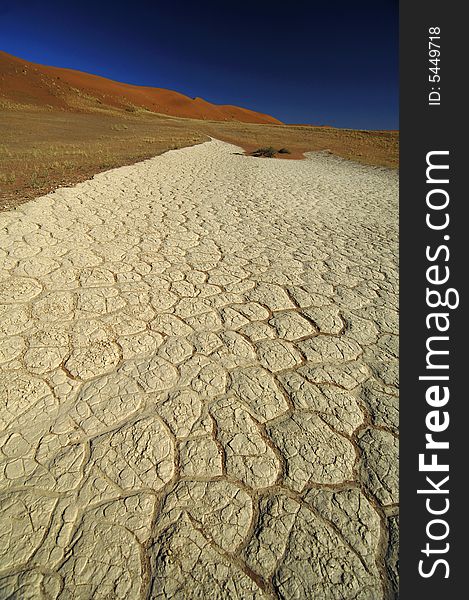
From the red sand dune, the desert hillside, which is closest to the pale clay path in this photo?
the desert hillside

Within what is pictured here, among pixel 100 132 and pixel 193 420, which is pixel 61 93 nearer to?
pixel 100 132

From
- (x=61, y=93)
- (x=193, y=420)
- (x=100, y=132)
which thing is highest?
(x=61, y=93)

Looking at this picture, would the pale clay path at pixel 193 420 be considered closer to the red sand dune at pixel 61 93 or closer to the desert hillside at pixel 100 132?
the desert hillside at pixel 100 132

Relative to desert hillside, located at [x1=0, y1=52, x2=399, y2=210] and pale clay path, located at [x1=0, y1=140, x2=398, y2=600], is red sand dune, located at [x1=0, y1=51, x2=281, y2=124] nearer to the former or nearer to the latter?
desert hillside, located at [x1=0, y1=52, x2=399, y2=210]

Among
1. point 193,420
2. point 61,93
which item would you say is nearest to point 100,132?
point 193,420

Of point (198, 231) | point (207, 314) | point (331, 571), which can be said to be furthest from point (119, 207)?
point (331, 571)

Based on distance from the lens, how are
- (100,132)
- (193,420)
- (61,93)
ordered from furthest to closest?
(61,93) < (100,132) < (193,420)

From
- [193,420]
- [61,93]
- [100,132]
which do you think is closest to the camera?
[193,420]

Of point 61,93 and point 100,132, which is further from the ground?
point 61,93

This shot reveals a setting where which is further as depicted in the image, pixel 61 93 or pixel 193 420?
pixel 61 93
